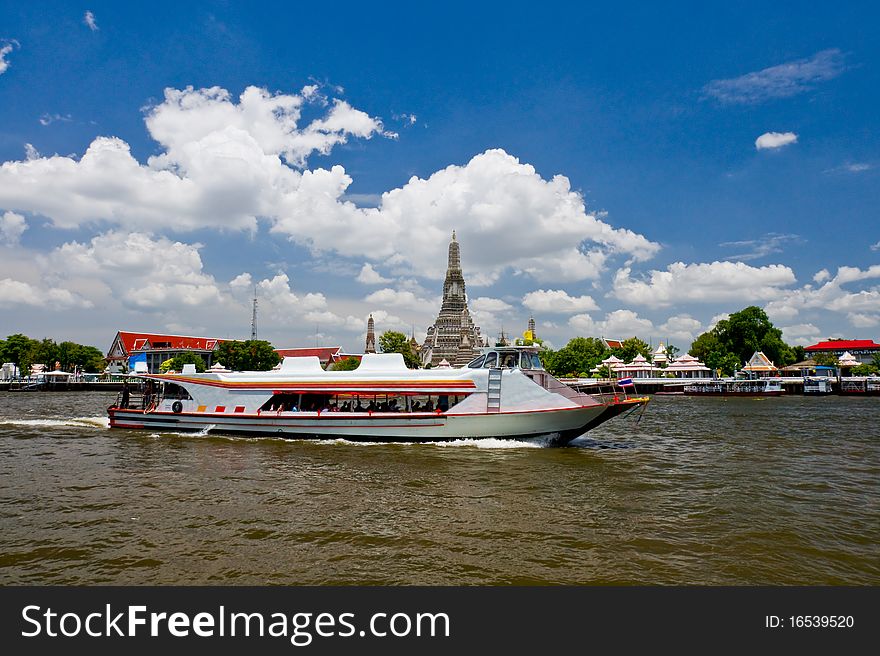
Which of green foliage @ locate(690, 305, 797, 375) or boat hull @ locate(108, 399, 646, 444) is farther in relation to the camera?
green foliage @ locate(690, 305, 797, 375)

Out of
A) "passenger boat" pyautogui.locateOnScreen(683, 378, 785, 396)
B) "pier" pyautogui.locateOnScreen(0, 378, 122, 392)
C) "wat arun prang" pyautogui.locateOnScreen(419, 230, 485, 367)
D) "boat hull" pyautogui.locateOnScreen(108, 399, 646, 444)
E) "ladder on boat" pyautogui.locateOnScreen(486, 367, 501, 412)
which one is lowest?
"pier" pyautogui.locateOnScreen(0, 378, 122, 392)

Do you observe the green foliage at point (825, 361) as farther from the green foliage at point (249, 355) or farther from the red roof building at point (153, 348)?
the red roof building at point (153, 348)

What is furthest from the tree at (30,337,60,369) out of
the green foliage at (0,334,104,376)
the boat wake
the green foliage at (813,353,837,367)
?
the green foliage at (813,353,837,367)

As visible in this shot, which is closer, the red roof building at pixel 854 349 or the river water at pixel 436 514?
the river water at pixel 436 514

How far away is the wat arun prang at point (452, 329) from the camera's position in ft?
415

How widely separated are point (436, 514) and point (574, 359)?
8462 centimetres

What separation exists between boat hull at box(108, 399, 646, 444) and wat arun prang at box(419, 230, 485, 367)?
9872 centimetres

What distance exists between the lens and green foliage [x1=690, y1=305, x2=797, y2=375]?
288 feet

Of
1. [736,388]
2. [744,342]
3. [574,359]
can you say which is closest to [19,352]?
[574,359]

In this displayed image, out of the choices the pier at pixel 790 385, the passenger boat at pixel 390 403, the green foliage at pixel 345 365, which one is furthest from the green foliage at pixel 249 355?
the passenger boat at pixel 390 403

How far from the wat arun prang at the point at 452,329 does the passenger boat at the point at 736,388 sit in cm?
5620

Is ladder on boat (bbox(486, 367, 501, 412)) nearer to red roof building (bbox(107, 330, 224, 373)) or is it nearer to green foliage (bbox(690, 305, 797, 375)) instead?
green foliage (bbox(690, 305, 797, 375))

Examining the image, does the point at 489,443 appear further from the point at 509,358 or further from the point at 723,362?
the point at 723,362

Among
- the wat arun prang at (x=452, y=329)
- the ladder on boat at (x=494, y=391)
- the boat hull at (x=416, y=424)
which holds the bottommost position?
the boat hull at (x=416, y=424)
